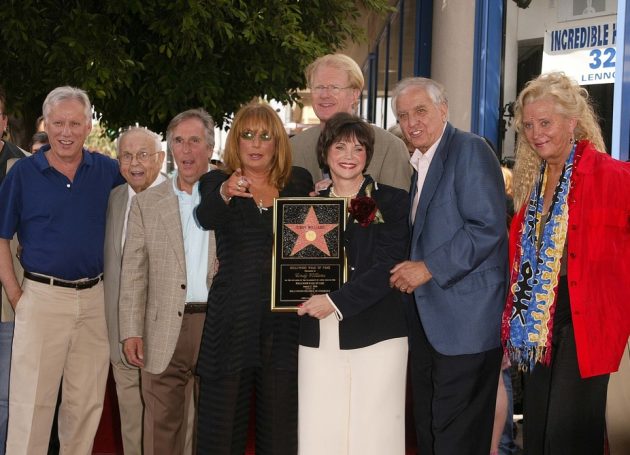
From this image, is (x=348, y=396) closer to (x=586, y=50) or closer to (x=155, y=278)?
(x=155, y=278)

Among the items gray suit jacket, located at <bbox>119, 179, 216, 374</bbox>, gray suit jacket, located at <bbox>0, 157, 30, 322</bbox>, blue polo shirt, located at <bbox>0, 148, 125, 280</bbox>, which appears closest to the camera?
gray suit jacket, located at <bbox>119, 179, 216, 374</bbox>

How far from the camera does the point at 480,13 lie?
30.0 ft

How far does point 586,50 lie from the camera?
669 cm

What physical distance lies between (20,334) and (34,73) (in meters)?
5.95

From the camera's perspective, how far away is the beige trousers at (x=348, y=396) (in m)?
4.20

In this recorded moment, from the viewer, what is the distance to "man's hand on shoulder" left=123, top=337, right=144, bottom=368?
4.88 metres

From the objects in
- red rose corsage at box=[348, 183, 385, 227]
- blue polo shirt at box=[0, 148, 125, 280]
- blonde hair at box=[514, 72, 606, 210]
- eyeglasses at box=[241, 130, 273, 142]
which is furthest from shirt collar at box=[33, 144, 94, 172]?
blonde hair at box=[514, 72, 606, 210]

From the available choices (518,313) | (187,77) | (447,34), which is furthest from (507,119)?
(518,313)

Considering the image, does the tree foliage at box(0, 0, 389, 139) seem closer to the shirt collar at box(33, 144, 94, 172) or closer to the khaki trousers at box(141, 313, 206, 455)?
the shirt collar at box(33, 144, 94, 172)

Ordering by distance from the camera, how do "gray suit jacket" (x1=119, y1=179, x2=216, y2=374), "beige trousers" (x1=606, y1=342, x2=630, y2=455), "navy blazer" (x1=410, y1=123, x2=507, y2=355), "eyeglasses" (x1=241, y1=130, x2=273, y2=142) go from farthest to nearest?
"gray suit jacket" (x1=119, y1=179, x2=216, y2=374) → "beige trousers" (x1=606, y1=342, x2=630, y2=455) → "eyeglasses" (x1=241, y1=130, x2=273, y2=142) → "navy blazer" (x1=410, y1=123, x2=507, y2=355)

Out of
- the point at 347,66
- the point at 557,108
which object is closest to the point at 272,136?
the point at 347,66

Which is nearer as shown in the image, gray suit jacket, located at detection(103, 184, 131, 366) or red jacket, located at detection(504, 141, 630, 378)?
red jacket, located at detection(504, 141, 630, 378)

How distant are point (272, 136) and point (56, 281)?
5.36 ft

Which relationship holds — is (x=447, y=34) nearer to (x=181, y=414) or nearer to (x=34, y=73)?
(x=34, y=73)
